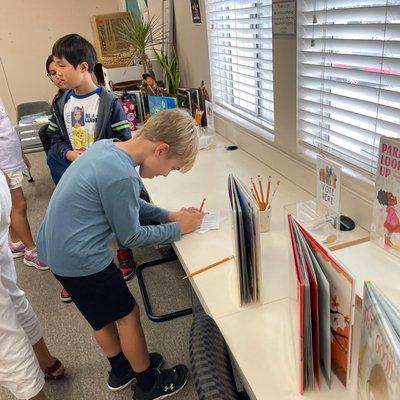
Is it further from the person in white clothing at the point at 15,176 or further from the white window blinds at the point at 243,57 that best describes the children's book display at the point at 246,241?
the person in white clothing at the point at 15,176

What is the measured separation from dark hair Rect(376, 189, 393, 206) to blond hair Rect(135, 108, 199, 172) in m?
0.59

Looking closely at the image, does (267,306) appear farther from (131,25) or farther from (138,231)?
(131,25)

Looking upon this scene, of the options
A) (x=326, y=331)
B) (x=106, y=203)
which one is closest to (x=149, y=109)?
(x=106, y=203)

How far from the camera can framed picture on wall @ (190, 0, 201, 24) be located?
2553mm

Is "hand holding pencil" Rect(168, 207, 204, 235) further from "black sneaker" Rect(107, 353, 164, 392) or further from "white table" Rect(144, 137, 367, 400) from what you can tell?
"black sneaker" Rect(107, 353, 164, 392)

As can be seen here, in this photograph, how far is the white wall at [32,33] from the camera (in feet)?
16.5

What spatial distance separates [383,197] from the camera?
1.11 metres

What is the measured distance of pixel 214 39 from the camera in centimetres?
255

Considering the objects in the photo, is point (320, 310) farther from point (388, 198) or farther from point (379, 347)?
point (388, 198)

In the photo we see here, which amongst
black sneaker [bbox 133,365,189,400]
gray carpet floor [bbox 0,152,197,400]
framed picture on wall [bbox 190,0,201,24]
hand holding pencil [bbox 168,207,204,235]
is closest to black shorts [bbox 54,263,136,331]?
hand holding pencil [bbox 168,207,204,235]

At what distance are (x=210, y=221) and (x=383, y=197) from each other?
0.63 m

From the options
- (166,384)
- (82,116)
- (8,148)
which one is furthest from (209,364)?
(8,148)

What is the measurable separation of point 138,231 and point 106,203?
155 millimetres

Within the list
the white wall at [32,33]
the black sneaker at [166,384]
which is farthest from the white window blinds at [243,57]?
the white wall at [32,33]
